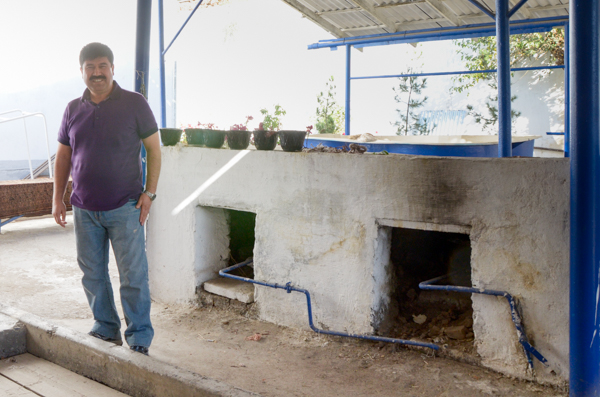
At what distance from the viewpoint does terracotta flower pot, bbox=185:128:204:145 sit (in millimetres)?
4227

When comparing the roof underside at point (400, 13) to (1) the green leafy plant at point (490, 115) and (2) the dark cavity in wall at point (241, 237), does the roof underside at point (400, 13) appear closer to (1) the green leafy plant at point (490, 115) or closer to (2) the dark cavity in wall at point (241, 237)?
(1) the green leafy plant at point (490, 115)

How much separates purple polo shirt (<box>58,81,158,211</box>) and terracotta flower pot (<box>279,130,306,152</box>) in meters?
1.10

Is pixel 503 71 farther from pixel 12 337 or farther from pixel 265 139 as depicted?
pixel 12 337

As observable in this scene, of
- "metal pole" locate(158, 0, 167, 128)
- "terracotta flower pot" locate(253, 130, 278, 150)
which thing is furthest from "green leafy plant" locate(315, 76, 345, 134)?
"terracotta flower pot" locate(253, 130, 278, 150)

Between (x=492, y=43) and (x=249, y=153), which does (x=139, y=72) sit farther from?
(x=492, y=43)

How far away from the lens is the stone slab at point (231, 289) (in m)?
4.02

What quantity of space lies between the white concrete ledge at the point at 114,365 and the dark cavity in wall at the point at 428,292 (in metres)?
1.71

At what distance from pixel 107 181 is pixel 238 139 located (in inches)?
54.5

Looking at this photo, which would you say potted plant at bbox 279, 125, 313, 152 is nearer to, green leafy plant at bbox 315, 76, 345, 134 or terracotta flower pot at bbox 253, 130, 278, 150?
terracotta flower pot at bbox 253, 130, 278, 150

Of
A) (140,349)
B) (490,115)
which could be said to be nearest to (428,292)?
(140,349)

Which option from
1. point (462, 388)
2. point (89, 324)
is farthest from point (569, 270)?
point (89, 324)

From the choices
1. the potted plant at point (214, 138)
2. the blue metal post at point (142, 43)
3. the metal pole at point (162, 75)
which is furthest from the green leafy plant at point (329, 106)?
the potted plant at point (214, 138)

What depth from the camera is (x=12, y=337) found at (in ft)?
9.04

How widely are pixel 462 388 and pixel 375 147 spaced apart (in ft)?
14.5
